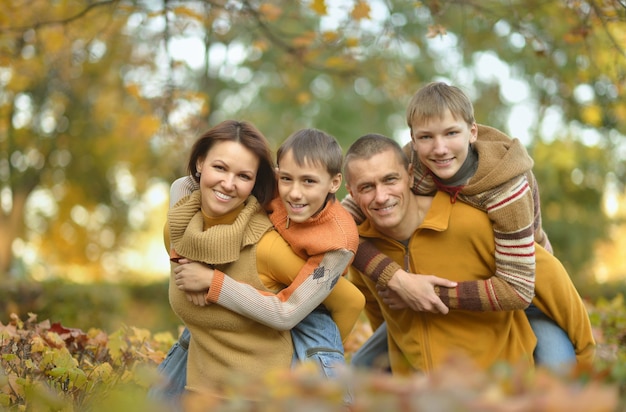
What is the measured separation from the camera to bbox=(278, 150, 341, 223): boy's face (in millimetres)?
3156

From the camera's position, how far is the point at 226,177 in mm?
3258

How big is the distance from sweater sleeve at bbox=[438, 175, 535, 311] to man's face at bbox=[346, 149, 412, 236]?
0.35 meters

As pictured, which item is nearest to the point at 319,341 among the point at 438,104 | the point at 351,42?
the point at 438,104

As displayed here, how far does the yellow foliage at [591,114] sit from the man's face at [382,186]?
9065 millimetres

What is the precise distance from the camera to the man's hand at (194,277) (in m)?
3.09

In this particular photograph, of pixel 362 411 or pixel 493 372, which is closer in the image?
pixel 362 411

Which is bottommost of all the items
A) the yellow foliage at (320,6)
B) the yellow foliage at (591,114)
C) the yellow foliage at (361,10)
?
the yellow foliage at (320,6)

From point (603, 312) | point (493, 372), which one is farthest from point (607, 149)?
point (493, 372)

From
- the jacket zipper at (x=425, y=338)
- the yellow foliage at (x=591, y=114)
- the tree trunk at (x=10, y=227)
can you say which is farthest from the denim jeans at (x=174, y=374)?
the tree trunk at (x=10, y=227)

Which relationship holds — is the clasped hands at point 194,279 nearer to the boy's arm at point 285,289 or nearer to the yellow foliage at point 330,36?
the boy's arm at point 285,289

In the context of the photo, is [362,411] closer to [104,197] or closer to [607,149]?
[607,149]

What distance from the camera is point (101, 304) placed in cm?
752

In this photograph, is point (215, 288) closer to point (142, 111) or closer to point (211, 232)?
point (211, 232)

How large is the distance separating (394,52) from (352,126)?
186 centimetres
